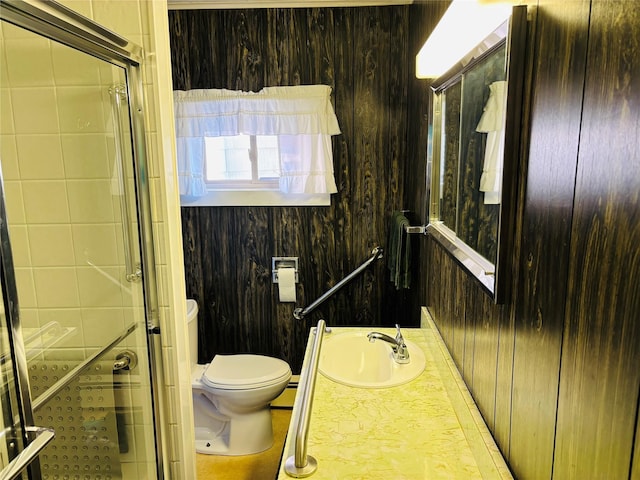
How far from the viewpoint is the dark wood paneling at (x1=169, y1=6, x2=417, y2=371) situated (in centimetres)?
268

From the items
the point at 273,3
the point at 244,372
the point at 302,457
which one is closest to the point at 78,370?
the point at 302,457

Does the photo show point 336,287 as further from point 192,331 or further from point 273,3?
point 273,3

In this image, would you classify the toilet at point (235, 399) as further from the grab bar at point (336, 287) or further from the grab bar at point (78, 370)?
the grab bar at point (78, 370)

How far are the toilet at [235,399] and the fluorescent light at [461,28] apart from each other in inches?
68.2

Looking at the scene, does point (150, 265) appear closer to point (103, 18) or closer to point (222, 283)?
point (103, 18)

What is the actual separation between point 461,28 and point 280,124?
164 centimetres

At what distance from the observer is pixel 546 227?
0.82m

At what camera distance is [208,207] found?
2904 millimetres

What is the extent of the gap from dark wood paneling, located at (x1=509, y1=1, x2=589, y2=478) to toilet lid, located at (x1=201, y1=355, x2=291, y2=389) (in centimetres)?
165

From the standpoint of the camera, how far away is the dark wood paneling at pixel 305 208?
268 centimetres

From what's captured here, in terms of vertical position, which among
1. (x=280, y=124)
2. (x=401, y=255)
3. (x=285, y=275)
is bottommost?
(x=285, y=275)

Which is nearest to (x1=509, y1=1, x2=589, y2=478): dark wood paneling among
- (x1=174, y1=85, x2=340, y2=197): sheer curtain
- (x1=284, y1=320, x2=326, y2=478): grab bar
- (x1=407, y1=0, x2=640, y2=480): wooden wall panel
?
(x1=407, y1=0, x2=640, y2=480): wooden wall panel

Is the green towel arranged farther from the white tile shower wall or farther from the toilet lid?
the white tile shower wall

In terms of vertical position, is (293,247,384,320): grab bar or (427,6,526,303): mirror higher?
(427,6,526,303): mirror
